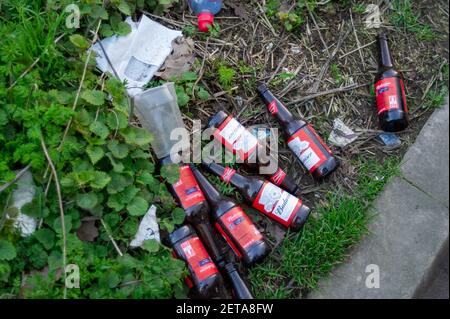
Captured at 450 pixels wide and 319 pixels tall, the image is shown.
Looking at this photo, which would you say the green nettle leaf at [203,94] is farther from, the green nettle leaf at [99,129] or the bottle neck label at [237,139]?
the green nettle leaf at [99,129]

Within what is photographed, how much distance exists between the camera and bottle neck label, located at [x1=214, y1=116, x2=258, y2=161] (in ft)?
8.42

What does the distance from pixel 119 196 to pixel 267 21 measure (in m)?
1.45

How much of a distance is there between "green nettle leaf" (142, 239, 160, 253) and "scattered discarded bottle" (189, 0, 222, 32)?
132 centimetres

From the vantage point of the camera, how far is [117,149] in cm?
227

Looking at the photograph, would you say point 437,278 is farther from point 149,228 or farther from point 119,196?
point 119,196

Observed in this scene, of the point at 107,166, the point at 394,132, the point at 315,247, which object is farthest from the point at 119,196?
the point at 394,132

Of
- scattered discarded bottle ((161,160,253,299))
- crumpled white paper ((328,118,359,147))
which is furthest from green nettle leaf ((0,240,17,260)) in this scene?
crumpled white paper ((328,118,359,147))

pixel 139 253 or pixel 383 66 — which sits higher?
pixel 383 66

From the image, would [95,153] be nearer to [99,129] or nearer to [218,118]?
[99,129]

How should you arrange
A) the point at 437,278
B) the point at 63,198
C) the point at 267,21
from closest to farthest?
the point at 63,198, the point at 437,278, the point at 267,21

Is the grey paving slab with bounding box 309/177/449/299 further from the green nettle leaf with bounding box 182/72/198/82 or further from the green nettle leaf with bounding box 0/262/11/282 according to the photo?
the green nettle leaf with bounding box 0/262/11/282

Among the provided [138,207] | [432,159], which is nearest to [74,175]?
[138,207]

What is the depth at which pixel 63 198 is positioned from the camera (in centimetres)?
221

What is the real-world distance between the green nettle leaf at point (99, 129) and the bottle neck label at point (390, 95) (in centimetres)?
155
